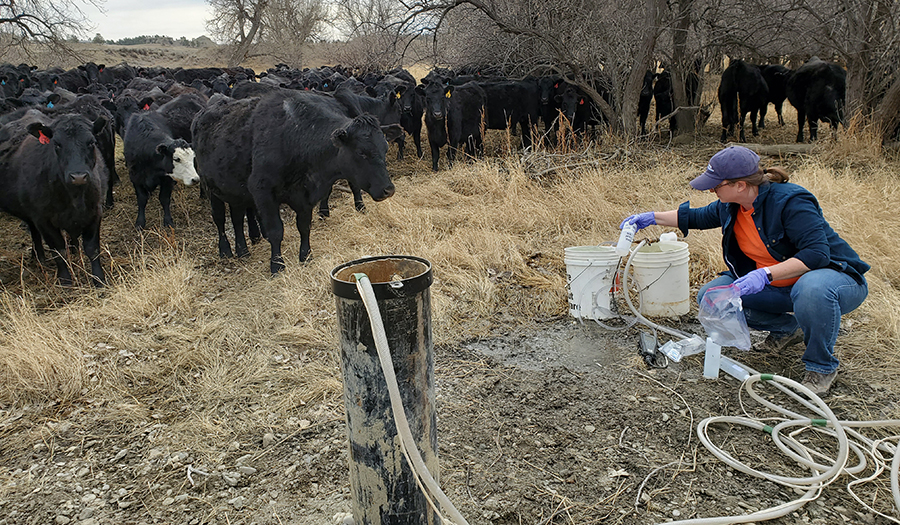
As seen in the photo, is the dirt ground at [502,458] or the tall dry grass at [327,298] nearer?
the dirt ground at [502,458]

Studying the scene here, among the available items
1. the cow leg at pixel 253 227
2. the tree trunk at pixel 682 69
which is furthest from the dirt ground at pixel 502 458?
the tree trunk at pixel 682 69

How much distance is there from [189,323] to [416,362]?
11.5 feet

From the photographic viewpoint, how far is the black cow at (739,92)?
42.1 feet

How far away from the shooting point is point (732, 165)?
3.36 meters

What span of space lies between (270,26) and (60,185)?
137 ft

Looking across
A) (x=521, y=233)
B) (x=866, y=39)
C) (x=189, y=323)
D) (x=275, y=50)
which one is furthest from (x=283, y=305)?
(x=275, y=50)

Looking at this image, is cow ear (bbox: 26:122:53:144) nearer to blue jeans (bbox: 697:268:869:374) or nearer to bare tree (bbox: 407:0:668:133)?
bare tree (bbox: 407:0:668:133)

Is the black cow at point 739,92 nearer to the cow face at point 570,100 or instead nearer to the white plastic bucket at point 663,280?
the cow face at point 570,100

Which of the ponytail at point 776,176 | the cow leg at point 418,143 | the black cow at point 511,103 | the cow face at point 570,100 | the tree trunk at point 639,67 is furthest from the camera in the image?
the black cow at point 511,103

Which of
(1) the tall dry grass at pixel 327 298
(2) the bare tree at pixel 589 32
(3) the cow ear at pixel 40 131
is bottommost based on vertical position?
(1) the tall dry grass at pixel 327 298

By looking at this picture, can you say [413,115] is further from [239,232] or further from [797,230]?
[797,230]

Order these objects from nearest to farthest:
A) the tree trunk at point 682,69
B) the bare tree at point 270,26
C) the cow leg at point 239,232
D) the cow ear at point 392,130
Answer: the cow leg at point 239,232
the cow ear at point 392,130
the tree trunk at point 682,69
the bare tree at point 270,26

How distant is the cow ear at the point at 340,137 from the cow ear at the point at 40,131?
2715 millimetres

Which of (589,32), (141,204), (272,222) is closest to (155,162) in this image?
(141,204)
